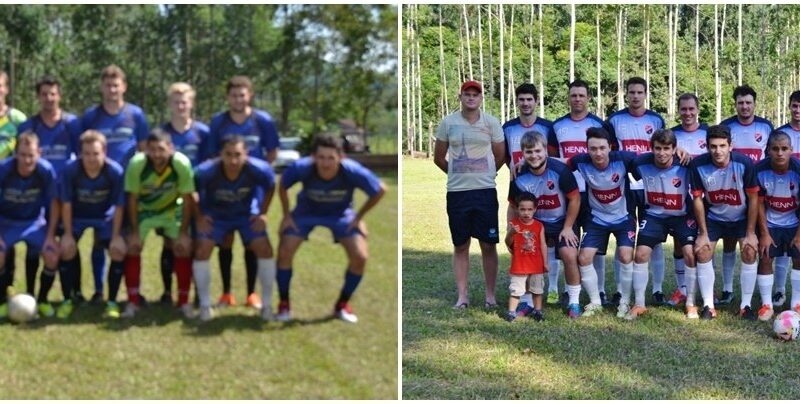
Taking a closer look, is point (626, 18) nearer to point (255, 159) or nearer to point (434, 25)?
point (434, 25)

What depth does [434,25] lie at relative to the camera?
6.49m

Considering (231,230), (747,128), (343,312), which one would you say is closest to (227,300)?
(231,230)

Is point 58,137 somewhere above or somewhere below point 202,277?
above

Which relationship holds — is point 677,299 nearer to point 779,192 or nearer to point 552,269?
point 552,269

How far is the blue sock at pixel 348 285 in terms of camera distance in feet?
11.3

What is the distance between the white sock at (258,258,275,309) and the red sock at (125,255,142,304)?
1.54 ft

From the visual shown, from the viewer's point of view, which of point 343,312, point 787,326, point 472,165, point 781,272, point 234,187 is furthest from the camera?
point 781,272

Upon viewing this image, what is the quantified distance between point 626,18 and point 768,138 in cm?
230

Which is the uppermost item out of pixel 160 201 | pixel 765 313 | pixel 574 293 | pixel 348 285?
pixel 160 201

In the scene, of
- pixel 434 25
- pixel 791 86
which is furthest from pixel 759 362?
pixel 791 86

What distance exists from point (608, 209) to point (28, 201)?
10.1 ft

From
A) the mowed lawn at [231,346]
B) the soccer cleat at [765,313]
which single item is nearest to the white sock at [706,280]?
the soccer cleat at [765,313]

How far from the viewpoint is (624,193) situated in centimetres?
507

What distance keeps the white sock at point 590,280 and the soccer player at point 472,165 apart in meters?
0.51
